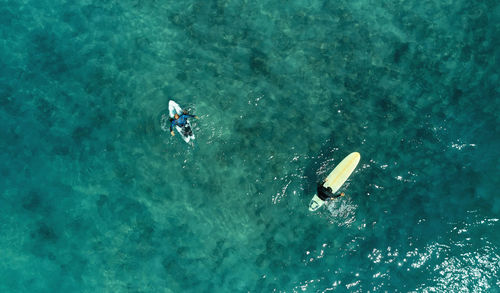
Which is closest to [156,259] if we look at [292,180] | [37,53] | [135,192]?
[135,192]

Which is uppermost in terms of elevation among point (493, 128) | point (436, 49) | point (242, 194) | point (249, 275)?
point (436, 49)

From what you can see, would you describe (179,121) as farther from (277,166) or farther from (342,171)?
(342,171)

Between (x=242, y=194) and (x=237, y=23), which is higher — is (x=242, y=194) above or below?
below

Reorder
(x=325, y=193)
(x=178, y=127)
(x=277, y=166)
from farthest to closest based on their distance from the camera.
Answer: (x=277, y=166) → (x=178, y=127) → (x=325, y=193)

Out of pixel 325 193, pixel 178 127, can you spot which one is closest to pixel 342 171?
pixel 325 193

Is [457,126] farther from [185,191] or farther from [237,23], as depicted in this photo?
[185,191]

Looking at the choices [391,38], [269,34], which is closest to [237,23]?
[269,34]

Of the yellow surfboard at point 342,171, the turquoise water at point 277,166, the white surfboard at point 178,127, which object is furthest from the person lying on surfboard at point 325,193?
the white surfboard at point 178,127

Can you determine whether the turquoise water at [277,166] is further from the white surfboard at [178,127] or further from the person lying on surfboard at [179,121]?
the person lying on surfboard at [179,121]

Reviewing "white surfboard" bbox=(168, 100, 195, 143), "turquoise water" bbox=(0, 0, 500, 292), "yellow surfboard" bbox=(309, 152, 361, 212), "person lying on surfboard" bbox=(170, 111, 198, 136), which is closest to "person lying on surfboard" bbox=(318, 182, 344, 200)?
"yellow surfboard" bbox=(309, 152, 361, 212)
